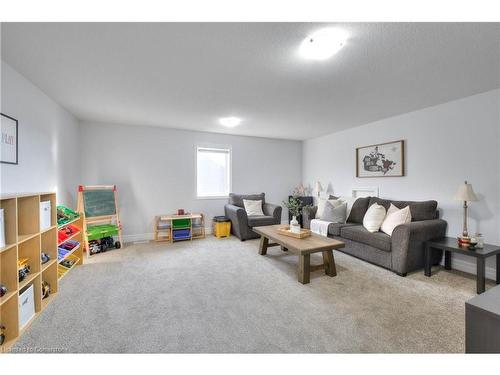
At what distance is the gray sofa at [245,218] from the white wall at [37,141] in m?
2.70

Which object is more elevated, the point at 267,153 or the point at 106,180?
the point at 267,153

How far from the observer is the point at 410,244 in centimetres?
260

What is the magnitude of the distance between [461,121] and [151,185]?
16.3ft

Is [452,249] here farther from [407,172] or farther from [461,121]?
[461,121]

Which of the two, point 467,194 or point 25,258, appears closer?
point 25,258

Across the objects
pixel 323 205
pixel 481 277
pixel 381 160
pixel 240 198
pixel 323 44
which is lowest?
pixel 481 277

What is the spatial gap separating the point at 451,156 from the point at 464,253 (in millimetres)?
1342

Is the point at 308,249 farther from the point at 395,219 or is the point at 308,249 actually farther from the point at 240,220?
the point at 240,220

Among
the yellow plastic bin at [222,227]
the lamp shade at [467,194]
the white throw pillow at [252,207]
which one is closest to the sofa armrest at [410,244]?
the lamp shade at [467,194]

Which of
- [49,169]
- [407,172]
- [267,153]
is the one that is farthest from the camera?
[267,153]

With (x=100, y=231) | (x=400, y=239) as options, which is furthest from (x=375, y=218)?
(x=100, y=231)

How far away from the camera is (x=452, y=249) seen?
7.97 ft
